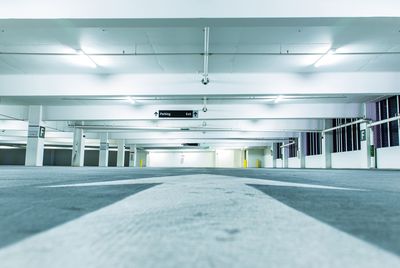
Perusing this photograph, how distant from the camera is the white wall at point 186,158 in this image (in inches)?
1613

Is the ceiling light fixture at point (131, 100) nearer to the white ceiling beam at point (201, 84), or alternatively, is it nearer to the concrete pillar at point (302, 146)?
the white ceiling beam at point (201, 84)

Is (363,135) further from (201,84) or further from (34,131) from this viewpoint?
(34,131)

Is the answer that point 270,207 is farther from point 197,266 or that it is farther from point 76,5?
point 76,5

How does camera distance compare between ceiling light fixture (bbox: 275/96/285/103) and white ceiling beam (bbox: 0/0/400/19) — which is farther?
ceiling light fixture (bbox: 275/96/285/103)

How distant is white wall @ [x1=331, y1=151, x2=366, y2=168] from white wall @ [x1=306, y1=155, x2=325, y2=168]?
3.17 ft

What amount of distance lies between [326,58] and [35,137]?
14.2m

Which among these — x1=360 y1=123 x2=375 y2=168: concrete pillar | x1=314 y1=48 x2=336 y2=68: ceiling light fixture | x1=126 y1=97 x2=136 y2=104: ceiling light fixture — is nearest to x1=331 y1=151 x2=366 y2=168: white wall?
x1=360 y1=123 x2=375 y2=168: concrete pillar

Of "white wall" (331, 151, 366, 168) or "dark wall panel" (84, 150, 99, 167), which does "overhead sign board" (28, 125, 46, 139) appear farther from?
"dark wall panel" (84, 150, 99, 167)

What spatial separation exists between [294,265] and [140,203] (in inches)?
49.5

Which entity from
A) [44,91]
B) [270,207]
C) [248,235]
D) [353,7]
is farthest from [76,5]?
[44,91]

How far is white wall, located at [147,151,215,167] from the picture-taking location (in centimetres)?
4097

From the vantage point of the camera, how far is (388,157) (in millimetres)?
12820

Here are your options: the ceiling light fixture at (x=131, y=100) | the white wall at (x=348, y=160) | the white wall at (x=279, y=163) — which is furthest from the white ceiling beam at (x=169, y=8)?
the white wall at (x=279, y=163)

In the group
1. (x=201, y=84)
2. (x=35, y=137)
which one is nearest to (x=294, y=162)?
(x=201, y=84)
